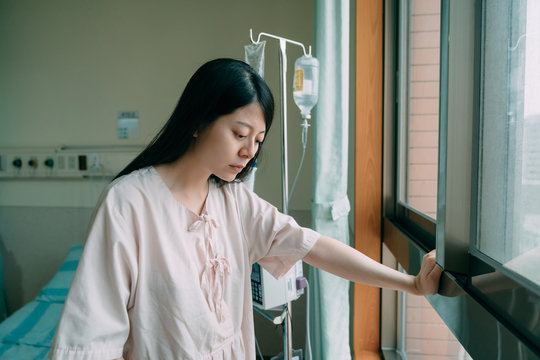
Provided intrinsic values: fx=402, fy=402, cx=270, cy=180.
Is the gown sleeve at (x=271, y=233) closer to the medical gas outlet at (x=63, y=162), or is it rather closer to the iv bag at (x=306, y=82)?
the iv bag at (x=306, y=82)

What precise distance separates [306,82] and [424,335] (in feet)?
3.65

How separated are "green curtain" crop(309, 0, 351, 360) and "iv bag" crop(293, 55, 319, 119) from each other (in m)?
0.03

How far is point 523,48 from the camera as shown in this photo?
71 cm

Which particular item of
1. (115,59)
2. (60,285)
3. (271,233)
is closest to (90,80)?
(115,59)

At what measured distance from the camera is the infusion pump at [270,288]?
4.82ft

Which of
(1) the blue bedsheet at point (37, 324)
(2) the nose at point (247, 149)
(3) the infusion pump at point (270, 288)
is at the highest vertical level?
(2) the nose at point (247, 149)

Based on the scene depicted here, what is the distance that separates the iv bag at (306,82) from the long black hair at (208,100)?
1.81ft

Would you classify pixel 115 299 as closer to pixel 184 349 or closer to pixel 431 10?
pixel 184 349

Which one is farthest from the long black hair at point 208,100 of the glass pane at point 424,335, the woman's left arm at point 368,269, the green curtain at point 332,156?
the glass pane at point 424,335

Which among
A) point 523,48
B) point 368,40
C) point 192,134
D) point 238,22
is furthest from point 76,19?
point 523,48

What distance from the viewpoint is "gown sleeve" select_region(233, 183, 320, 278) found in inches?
44.1

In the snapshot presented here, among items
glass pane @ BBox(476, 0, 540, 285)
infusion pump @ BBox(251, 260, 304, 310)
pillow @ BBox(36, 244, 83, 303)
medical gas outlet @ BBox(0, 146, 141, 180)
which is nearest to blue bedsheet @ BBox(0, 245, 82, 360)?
pillow @ BBox(36, 244, 83, 303)

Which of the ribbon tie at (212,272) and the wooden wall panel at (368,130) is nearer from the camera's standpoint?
the ribbon tie at (212,272)

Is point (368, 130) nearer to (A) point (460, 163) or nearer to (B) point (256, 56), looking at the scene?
(B) point (256, 56)
